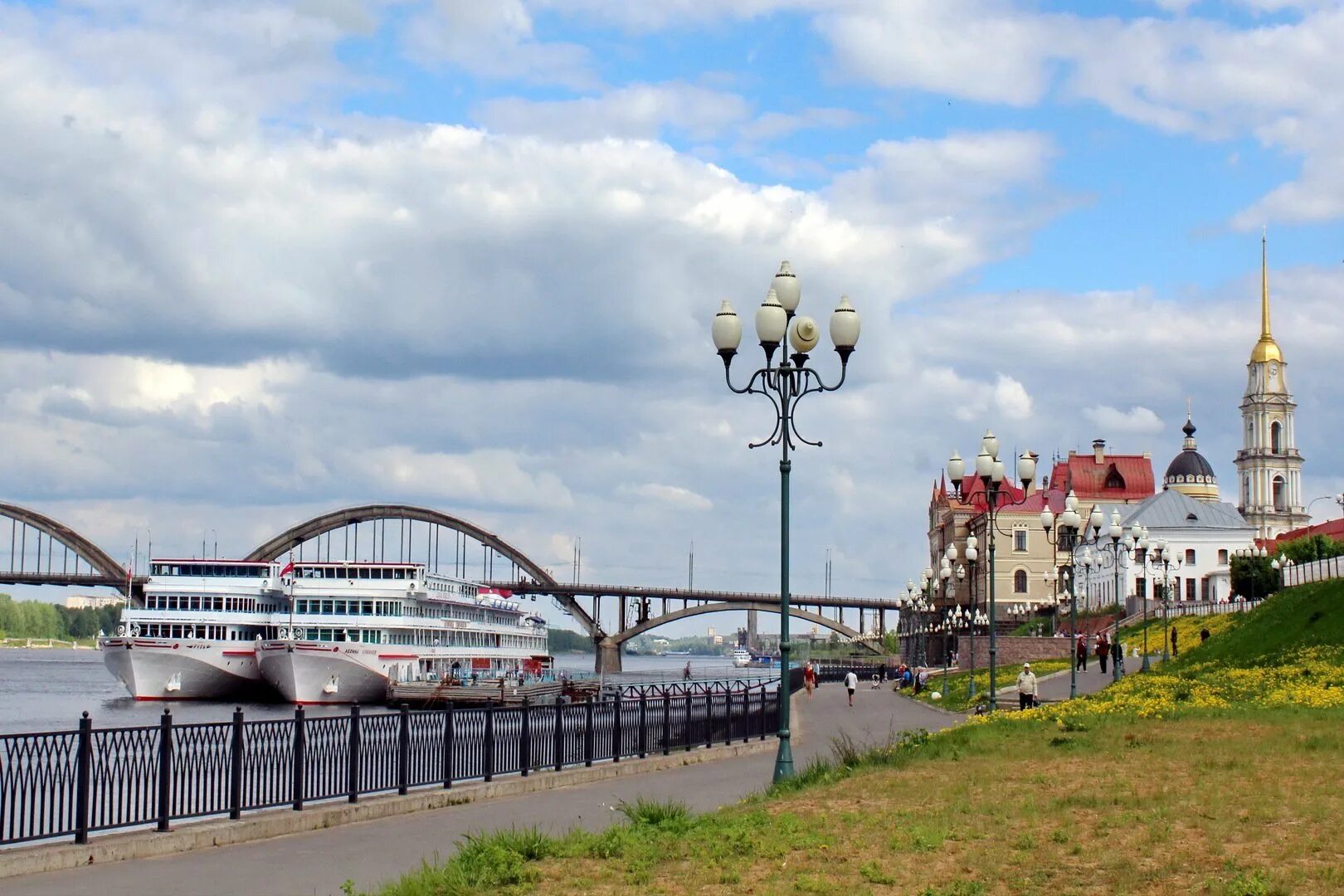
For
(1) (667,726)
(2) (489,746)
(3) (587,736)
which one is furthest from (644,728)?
(2) (489,746)

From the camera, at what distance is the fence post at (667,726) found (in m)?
26.7

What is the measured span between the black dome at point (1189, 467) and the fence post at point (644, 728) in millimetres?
122045

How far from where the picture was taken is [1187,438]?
145m

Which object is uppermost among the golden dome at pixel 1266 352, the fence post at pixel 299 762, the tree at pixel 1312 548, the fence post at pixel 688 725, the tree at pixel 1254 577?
the golden dome at pixel 1266 352

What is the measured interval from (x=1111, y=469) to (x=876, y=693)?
84.2 meters

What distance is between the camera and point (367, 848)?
14.7 metres

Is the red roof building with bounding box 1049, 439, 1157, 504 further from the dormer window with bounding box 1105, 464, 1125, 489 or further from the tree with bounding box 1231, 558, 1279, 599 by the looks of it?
the tree with bounding box 1231, 558, 1279, 599

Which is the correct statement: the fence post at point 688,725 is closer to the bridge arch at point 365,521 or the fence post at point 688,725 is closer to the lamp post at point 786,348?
the lamp post at point 786,348

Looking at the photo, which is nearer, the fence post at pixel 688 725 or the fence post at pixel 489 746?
the fence post at pixel 489 746

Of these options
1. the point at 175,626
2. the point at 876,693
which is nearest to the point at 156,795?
the point at 876,693

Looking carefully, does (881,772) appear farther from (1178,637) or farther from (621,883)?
(1178,637)

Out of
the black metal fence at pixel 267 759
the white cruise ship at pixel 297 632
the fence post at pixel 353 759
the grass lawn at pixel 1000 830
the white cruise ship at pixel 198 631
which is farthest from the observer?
the white cruise ship at pixel 198 631

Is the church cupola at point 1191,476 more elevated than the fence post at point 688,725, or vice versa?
the church cupola at point 1191,476

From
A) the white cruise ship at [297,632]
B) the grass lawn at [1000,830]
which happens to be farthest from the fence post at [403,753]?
the white cruise ship at [297,632]
